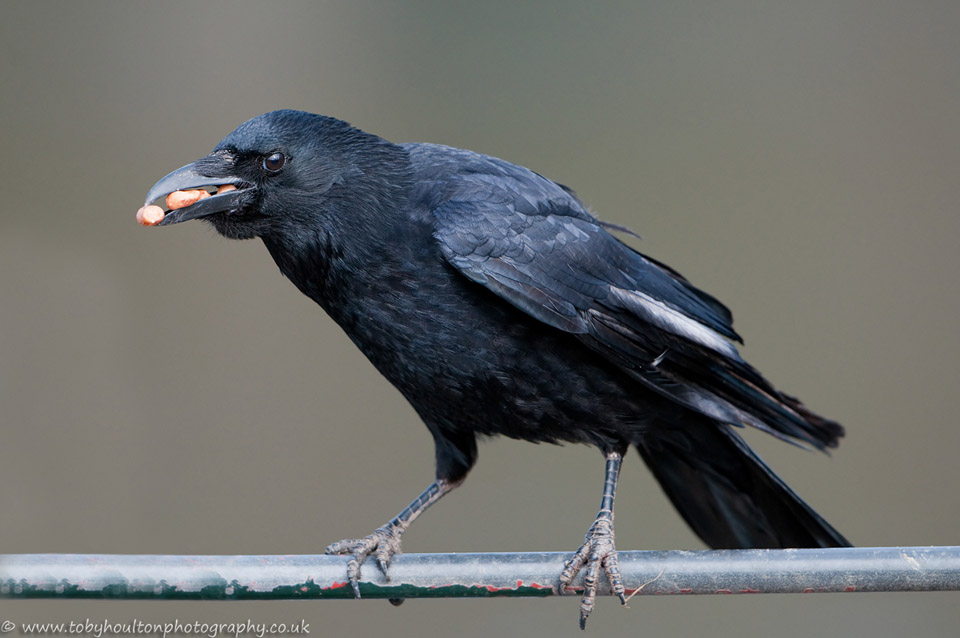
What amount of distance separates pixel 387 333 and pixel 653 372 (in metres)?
0.55

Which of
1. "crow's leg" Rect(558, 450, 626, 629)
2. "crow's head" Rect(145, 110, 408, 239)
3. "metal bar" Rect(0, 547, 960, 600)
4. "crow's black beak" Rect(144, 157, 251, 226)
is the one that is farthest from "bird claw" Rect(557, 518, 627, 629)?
"crow's black beak" Rect(144, 157, 251, 226)

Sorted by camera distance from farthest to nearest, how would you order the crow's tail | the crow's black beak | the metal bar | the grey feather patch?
the crow's tail, the grey feather patch, the crow's black beak, the metal bar

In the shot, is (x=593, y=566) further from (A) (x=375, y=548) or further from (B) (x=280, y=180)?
(B) (x=280, y=180)

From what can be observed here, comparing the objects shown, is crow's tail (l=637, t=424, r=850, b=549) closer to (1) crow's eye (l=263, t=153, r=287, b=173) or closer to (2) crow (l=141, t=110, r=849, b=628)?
(2) crow (l=141, t=110, r=849, b=628)

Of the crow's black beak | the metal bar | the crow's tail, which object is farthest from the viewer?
the crow's tail

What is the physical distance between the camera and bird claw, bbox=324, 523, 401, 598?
183 cm

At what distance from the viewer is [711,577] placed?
5.22 ft

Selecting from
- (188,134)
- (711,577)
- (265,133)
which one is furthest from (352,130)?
(188,134)

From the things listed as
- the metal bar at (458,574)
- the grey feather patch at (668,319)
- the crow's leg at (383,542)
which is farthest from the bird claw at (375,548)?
the grey feather patch at (668,319)

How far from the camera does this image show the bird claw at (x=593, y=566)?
1800 mm

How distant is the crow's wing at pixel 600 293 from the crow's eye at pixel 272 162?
1.04ft

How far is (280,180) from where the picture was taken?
73.5 inches

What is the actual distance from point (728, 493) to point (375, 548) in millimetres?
859

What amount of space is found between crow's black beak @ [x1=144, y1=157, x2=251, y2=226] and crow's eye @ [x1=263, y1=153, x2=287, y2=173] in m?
0.05
